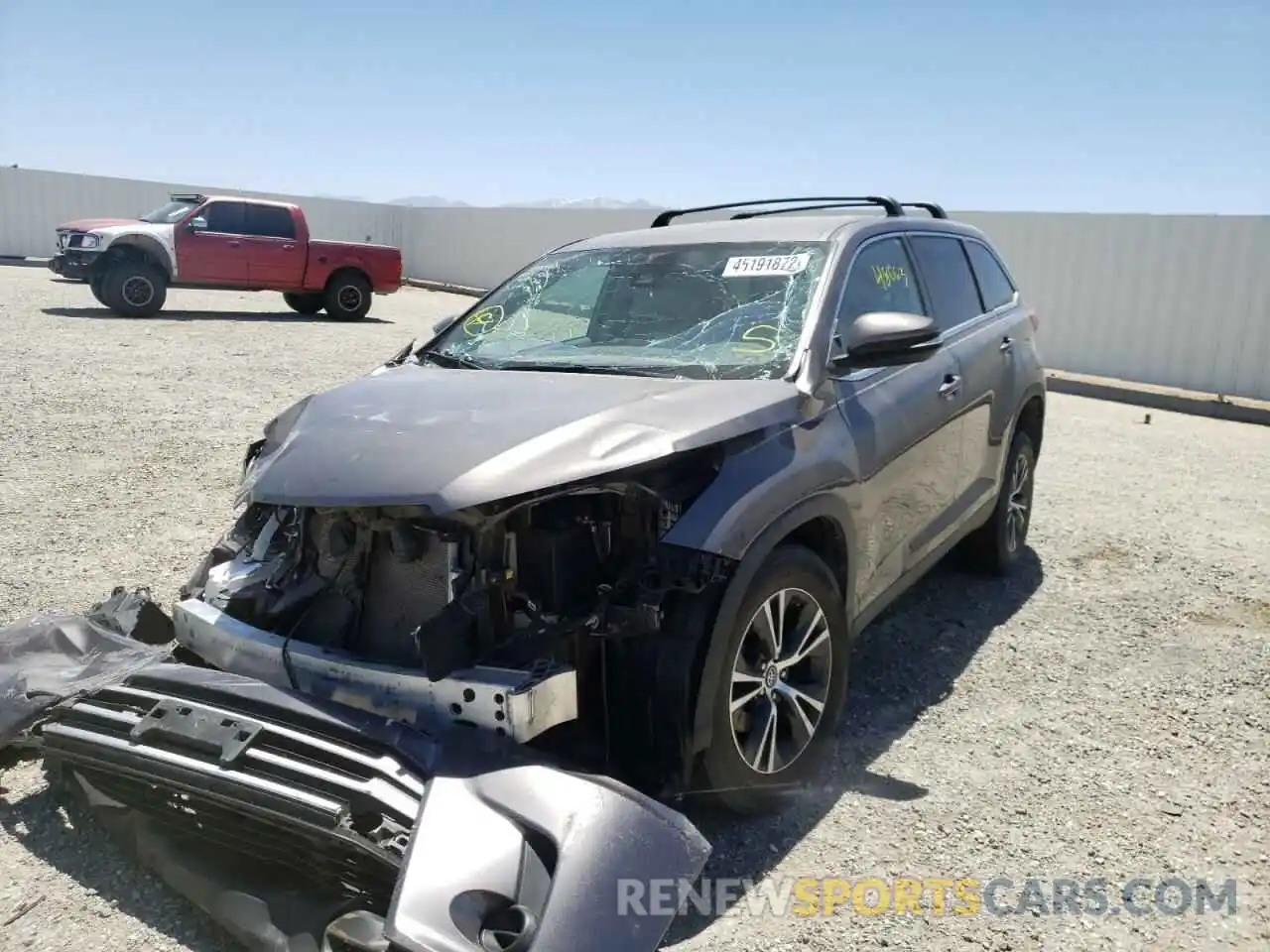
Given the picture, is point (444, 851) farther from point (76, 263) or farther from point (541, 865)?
point (76, 263)

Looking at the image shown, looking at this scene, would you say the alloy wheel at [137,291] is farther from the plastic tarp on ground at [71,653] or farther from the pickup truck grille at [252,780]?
the pickup truck grille at [252,780]

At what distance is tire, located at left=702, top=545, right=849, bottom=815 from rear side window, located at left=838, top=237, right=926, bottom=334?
3.28ft

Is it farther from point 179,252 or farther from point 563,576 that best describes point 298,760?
point 179,252

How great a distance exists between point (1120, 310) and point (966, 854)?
12150 millimetres

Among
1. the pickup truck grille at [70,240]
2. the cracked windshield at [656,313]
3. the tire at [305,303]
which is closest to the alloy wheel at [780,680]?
the cracked windshield at [656,313]

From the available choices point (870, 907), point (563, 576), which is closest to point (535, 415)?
point (563, 576)

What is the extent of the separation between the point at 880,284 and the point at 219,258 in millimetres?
14333

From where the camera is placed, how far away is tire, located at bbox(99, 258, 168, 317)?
14.7 meters

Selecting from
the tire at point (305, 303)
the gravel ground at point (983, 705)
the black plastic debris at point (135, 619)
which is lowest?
the gravel ground at point (983, 705)

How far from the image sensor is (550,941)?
203 centimetres

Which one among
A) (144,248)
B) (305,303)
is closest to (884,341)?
(144,248)

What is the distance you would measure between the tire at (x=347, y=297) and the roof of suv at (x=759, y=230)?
13.3 metres

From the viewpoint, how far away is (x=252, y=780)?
7.83 ft

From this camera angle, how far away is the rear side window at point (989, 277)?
511 cm
